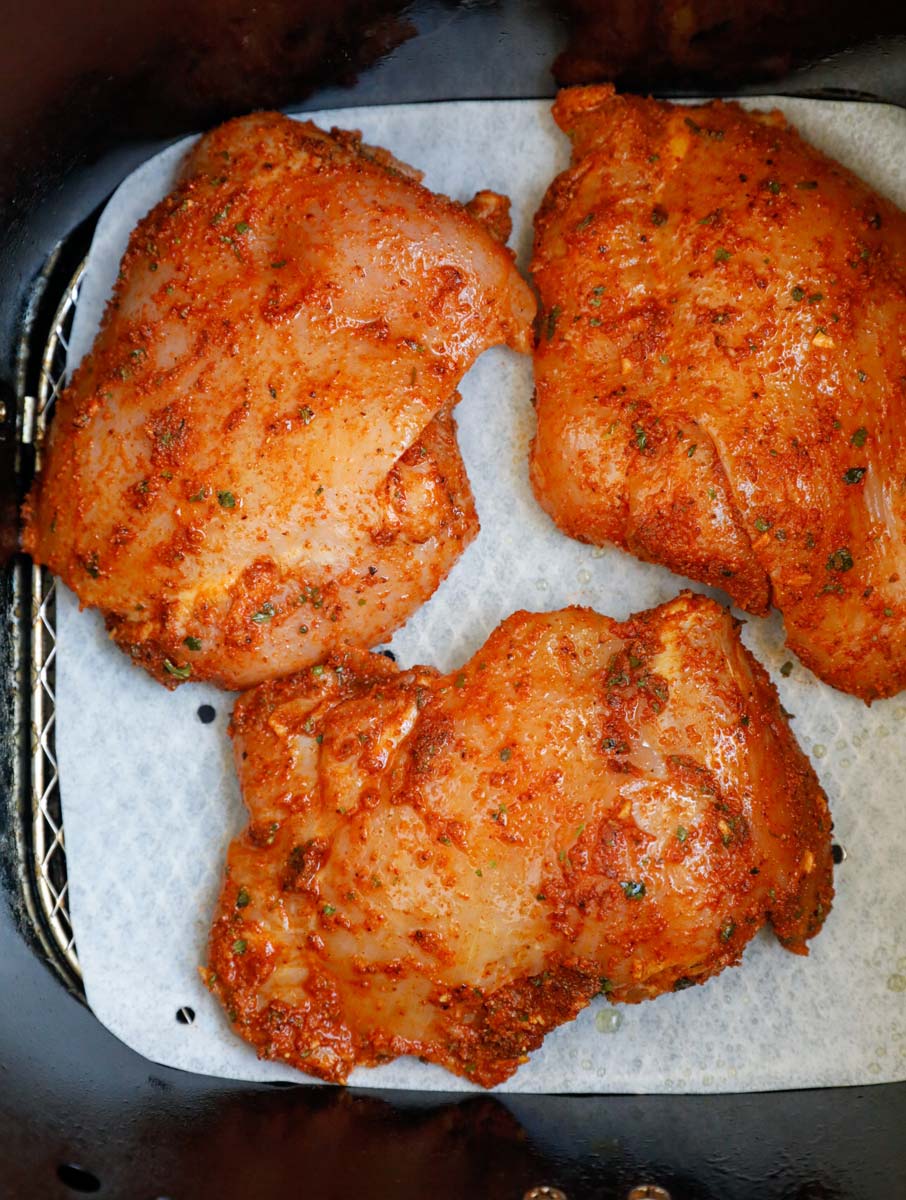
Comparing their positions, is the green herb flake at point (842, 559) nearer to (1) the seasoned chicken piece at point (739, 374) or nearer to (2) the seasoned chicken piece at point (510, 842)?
(1) the seasoned chicken piece at point (739, 374)

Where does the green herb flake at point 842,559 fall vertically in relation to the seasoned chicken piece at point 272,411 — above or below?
below

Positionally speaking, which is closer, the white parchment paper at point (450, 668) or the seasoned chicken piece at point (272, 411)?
the seasoned chicken piece at point (272, 411)

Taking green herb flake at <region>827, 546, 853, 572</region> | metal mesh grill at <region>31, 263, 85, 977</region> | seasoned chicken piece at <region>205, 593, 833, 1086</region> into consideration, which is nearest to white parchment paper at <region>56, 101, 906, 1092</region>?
metal mesh grill at <region>31, 263, 85, 977</region>

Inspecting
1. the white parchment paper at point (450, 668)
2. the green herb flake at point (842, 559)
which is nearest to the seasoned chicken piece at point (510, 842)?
the white parchment paper at point (450, 668)

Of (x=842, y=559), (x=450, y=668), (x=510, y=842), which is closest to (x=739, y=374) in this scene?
(x=842, y=559)

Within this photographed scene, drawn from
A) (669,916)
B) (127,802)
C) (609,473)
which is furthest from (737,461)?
(127,802)

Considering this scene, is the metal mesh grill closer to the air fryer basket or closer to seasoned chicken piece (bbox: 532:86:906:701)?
the air fryer basket
